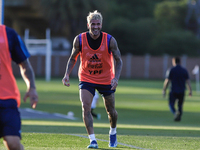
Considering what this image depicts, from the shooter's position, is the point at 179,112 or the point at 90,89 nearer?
the point at 90,89

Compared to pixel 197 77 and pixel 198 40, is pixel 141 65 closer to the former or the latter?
pixel 197 77

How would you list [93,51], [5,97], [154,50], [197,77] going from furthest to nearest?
[154,50]
[197,77]
[93,51]
[5,97]

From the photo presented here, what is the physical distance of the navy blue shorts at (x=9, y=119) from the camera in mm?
5062

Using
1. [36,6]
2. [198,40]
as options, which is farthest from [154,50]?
[36,6]

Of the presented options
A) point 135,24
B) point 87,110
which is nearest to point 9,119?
point 87,110

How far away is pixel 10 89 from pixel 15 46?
456 millimetres

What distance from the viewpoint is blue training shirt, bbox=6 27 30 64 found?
5238 millimetres

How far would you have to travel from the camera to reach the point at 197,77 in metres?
57.8

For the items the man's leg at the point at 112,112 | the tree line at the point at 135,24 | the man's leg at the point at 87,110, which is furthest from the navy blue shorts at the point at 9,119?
the tree line at the point at 135,24

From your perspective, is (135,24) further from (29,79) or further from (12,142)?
(12,142)

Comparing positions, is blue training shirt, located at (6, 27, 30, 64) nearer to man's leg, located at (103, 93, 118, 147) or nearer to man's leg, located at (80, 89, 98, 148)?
man's leg, located at (80, 89, 98, 148)

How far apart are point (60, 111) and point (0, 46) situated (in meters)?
14.9

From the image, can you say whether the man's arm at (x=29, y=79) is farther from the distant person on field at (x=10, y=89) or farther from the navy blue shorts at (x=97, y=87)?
the navy blue shorts at (x=97, y=87)

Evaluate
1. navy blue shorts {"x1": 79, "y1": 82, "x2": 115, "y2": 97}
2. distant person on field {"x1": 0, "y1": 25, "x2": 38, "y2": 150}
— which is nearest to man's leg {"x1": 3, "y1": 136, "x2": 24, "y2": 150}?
distant person on field {"x1": 0, "y1": 25, "x2": 38, "y2": 150}
